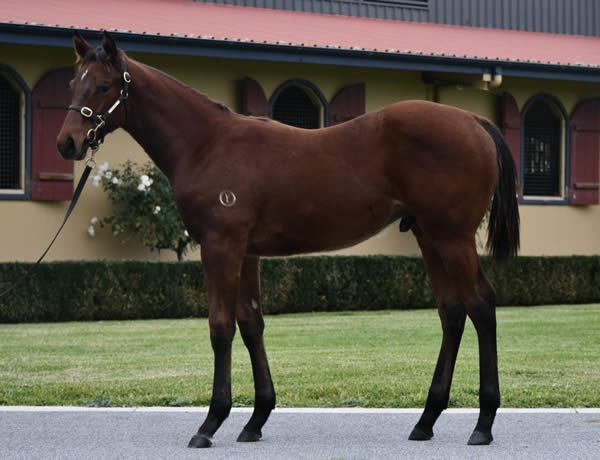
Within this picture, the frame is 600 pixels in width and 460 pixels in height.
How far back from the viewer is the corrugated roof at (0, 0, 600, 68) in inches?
627

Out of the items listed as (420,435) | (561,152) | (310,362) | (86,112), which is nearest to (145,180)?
(310,362)

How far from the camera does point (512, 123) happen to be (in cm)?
1870

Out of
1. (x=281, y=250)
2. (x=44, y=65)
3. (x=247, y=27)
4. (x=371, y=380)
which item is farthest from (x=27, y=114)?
(x=281, y=250)

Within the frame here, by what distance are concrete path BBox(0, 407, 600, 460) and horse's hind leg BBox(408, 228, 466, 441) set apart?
0.14 metres

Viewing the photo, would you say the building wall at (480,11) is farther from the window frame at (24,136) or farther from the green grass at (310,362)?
the green grass at (310,362)

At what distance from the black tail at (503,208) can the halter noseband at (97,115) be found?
214 cm

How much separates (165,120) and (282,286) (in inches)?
382

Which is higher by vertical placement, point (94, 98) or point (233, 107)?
point (233, 107)

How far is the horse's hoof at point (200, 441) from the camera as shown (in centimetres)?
569

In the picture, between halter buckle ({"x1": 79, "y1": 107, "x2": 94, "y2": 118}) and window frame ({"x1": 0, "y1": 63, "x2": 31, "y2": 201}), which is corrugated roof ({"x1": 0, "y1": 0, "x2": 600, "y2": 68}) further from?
halter buckle ({"x1": 79, "y1": 107, "x2": 94, "y2": 118})

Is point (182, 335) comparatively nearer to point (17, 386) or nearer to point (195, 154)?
point (17, 386)

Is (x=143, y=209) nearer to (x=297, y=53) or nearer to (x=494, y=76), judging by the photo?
(x=297, y=53)

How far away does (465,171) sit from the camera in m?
5.86

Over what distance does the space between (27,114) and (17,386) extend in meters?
8.01
